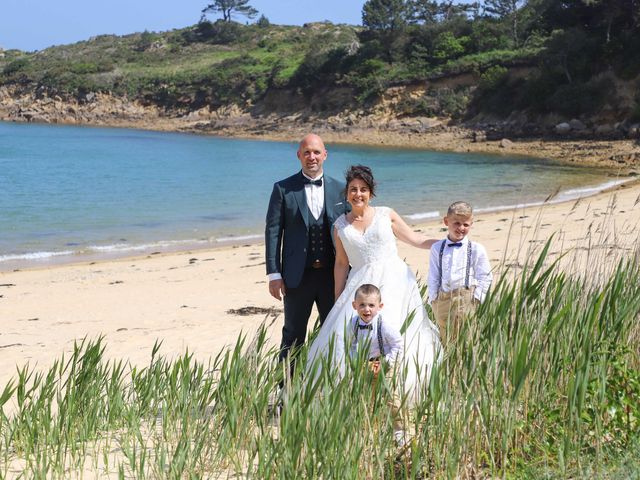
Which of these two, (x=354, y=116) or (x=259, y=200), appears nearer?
(x=259, y=200)

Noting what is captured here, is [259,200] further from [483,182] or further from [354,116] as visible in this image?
[354,116]

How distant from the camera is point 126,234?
1759 centimetres

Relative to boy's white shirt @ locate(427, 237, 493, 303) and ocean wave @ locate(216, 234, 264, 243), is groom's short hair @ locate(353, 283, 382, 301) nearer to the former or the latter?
boy's white shirt @ locate(427, 237, 493, 303)

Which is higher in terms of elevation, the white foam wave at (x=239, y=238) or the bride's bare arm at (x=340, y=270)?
the bride's bare arm at (x=340, y=270)

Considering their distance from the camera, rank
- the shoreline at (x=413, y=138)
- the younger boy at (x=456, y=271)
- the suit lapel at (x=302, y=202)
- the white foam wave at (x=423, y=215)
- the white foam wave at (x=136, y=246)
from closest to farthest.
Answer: the younger boy at (x=456, y=271)
the suit lapel at (x=302, y=202)
the white foam wave at (x=136, y=246)
the white foam wave at (x=423, y=215)
the shoreline at (x=413, y=138)

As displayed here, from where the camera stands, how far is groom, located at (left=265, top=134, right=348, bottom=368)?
4820mm

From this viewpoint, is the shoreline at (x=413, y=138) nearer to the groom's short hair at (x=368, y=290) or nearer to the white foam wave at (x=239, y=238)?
the white foam wave at (x=239, y=238)

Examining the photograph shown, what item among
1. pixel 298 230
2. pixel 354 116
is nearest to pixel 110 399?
pixel 298 230

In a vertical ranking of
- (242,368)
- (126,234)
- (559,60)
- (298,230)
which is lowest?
(126,234)

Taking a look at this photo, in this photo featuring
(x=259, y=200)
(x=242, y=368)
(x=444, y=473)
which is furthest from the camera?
(x=259, y=200)

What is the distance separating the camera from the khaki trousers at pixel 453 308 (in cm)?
429

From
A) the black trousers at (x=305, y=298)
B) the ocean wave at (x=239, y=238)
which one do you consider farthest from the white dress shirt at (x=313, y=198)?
the ocean wave at (x=239, y=238)

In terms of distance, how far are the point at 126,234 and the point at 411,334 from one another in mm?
14129

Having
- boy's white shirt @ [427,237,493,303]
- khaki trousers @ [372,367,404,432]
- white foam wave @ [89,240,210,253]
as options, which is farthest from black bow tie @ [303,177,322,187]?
white foam wave @ [89,240,210,253]
